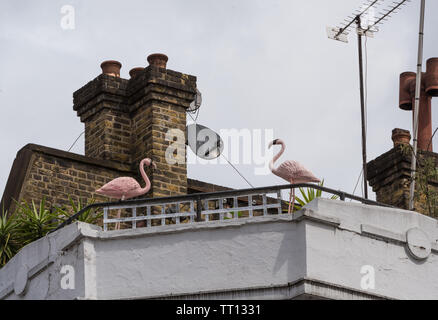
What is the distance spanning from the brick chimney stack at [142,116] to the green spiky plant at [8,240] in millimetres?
3113

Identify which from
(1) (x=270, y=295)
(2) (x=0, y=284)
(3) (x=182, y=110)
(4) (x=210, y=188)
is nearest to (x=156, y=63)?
(3) (x=182, y=110)

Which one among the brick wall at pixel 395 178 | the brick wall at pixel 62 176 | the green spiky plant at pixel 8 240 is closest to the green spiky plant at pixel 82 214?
the brick wall at pixel 62 176

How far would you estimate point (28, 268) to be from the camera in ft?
62.9

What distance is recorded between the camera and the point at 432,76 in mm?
27594

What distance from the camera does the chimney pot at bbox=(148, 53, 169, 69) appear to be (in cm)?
2427

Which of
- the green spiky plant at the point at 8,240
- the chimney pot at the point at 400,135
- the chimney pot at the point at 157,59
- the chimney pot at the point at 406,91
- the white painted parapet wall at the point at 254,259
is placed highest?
the chimney pot at the point at 406,91

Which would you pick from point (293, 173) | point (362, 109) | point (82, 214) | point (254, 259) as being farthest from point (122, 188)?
point (362, 109)

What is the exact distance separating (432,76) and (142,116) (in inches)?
287

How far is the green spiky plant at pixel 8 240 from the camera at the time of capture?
2089 centimetres

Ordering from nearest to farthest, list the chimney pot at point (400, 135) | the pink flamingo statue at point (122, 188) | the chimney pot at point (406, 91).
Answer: the pink flamingo statue at point (122, 188) < the chimney pot at point (400, 135) < the chimney pot at point (406, 91)

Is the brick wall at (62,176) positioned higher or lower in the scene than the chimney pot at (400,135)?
lower

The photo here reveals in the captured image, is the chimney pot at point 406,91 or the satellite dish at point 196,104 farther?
the chimney pot at point 406,91

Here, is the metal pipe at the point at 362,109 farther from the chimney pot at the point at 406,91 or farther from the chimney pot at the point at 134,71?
the chimney pot at the point at 134,71
